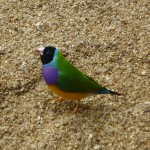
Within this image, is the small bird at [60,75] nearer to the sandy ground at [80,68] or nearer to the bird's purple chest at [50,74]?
the bird's purple chest at [50,74]

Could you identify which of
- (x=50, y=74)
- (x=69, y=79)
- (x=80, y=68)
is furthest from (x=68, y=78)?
(x=80, y=68)

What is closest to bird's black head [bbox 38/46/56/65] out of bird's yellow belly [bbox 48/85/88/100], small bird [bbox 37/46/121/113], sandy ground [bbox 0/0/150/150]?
small bird [bbox 37/46/121/113]

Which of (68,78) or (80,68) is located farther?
(80,68)

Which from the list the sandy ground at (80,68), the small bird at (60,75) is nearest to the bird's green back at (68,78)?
the small bird at (60,75)

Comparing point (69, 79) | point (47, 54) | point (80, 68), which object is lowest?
point (80, 68)

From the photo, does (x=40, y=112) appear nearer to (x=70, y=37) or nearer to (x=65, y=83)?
(x=65, y=83)

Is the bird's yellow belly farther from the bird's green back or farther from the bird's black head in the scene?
the bird's black head

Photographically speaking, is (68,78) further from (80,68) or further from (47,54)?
(80,68)

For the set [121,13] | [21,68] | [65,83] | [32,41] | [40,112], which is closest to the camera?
[65,83]

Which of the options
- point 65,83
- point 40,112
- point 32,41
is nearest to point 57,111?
point 40,112
